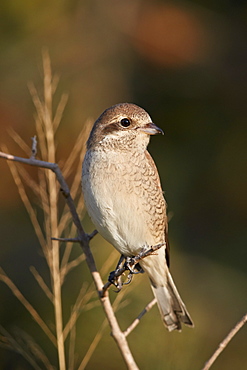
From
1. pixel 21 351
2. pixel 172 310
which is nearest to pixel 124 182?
pixel 172 310

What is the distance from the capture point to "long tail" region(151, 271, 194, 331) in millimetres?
4070

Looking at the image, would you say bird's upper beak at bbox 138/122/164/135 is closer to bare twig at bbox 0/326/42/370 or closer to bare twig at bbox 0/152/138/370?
bare twig at bbox 0/152/138/370

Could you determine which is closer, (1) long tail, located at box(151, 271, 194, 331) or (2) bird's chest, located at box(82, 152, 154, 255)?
(2) bird's chest, located at box(82, 152, 154, 255)

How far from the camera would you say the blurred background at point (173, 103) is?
6840mm

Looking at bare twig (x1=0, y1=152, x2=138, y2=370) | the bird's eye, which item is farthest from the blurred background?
bare twig (x1=0, y1=152, x2=138, y2=370)

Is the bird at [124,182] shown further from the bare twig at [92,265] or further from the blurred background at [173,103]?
the blurred background at [173,103]

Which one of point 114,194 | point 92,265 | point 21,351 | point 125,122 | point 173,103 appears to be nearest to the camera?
point 92,265

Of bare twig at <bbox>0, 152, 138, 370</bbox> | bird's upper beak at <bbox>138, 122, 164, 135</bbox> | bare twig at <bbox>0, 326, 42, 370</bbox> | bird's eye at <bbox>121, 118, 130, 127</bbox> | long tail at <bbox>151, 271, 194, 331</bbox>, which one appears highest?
bird's eye at <bbox>121, 118, 130, 127</bbox>

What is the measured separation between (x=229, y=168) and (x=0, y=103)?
111 inches

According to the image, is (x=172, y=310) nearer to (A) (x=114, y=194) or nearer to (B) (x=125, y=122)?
(A) (x=114, y=194)

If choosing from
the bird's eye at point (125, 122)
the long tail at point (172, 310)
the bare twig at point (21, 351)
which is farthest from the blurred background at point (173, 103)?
the bird's eye at point (125, 122)

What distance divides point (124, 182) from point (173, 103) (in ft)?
15.5

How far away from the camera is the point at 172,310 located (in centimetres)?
410

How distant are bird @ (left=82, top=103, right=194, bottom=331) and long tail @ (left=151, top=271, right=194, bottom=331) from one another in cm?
51
